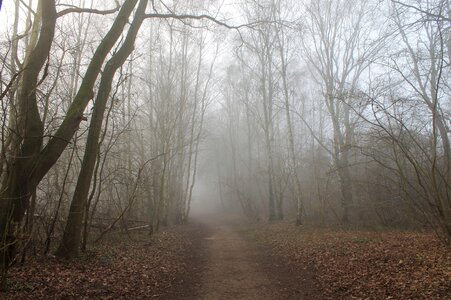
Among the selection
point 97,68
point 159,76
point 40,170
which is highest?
point 159,76

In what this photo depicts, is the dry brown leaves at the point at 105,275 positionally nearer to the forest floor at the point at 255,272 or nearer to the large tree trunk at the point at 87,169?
the forest floor at the point at 255,272

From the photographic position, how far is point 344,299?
6148mm

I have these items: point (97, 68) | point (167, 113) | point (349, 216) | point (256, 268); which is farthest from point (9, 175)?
point (349, 216)

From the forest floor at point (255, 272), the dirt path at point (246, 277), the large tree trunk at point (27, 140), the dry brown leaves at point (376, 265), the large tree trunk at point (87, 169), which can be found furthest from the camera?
the large tree trunk at point (87, 169)

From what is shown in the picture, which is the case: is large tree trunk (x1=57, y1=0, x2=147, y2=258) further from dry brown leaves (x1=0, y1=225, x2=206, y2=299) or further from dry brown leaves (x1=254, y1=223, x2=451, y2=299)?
dry brown leaves (x1=254, y1=223, x2=451, y2=299)

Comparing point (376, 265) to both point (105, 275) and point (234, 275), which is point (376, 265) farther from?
point (105, 275)

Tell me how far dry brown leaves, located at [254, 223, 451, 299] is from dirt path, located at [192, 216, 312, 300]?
0.55 meters

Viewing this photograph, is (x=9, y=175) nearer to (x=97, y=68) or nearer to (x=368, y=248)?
(x=97, y=68)

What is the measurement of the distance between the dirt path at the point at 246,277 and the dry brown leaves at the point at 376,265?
0.55 meters

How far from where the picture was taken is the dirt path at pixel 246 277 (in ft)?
22.9

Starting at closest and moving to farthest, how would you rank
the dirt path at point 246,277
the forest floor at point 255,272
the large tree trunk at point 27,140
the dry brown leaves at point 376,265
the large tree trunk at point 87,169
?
the dry brown leaves at point 376,265, the forest floor at point 255,272, the large tree trunk at point 27,140, the dirt path at point 246,277, the large tree trunk at point 87,169

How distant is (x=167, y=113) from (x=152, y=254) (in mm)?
9481

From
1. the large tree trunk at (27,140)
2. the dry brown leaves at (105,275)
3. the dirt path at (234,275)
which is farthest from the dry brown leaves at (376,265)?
the large tree trunk at (27,140)

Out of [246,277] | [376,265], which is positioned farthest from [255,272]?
[376,265]
